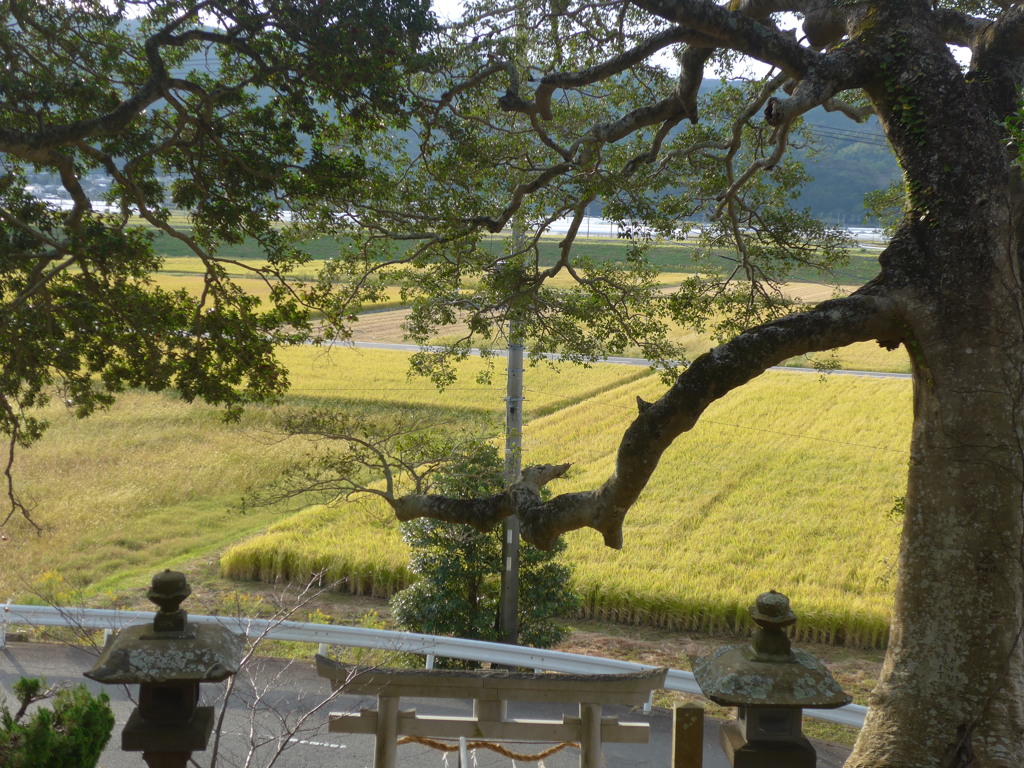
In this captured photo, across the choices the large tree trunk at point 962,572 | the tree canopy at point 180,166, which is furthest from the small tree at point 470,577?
the large tree trunk at point 962,572

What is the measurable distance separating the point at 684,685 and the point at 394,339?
32.6 m

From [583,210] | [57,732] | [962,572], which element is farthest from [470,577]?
[57,732]

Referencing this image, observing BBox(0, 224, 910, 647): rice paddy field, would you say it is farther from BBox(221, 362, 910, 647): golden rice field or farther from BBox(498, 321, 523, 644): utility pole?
BBox(498, 321, 523, 644): utility pole

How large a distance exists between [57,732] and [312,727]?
15.8 ft

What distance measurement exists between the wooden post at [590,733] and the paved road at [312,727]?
2.75 meters

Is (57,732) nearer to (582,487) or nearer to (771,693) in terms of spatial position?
(771,693)

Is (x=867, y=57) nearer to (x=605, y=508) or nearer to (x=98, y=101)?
(x=605, y=508)

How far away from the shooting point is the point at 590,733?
17.9 feet

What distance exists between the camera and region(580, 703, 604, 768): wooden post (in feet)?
17.9

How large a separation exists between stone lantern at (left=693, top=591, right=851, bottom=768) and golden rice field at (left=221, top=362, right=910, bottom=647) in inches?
293

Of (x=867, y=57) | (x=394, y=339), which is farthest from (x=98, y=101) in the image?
(x=394, y=339)

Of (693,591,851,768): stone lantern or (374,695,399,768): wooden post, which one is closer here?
(693,591,851,768): stone lantern

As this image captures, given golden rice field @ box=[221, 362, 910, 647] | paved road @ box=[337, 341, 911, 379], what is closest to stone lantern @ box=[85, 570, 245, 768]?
golden rice field @ box=[221, 362, 910, 647]

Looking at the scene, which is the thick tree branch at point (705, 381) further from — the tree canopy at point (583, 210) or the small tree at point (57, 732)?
the small tree at point (57, 732)
